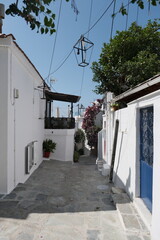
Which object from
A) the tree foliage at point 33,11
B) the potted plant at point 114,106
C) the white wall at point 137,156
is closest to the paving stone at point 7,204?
the white wall at point 137,156

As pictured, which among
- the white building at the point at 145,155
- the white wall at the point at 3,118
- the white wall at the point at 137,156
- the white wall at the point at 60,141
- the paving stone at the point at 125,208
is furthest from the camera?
the white wall at the point at 60,141

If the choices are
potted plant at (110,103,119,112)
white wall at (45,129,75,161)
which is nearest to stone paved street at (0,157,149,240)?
potted plant at (110,103,119,112)

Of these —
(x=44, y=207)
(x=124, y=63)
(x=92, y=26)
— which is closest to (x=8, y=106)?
(x=44, y=207)

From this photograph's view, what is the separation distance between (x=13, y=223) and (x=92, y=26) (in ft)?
25.0

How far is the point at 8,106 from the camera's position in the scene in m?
4.98

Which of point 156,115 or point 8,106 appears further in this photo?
point 8,106

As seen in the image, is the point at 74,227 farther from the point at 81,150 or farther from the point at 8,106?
the point at 81,150

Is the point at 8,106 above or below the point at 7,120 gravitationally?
above

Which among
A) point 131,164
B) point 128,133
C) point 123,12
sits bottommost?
point 131,164

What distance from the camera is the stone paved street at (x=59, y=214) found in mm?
3211

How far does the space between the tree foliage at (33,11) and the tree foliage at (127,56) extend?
6214mm

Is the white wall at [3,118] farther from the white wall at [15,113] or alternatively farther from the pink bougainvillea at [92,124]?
the pink bougainvillea at [92,124]

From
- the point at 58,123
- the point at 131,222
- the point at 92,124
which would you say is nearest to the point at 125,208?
the point at 131,222

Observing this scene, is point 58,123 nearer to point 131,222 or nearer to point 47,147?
point 47,147
